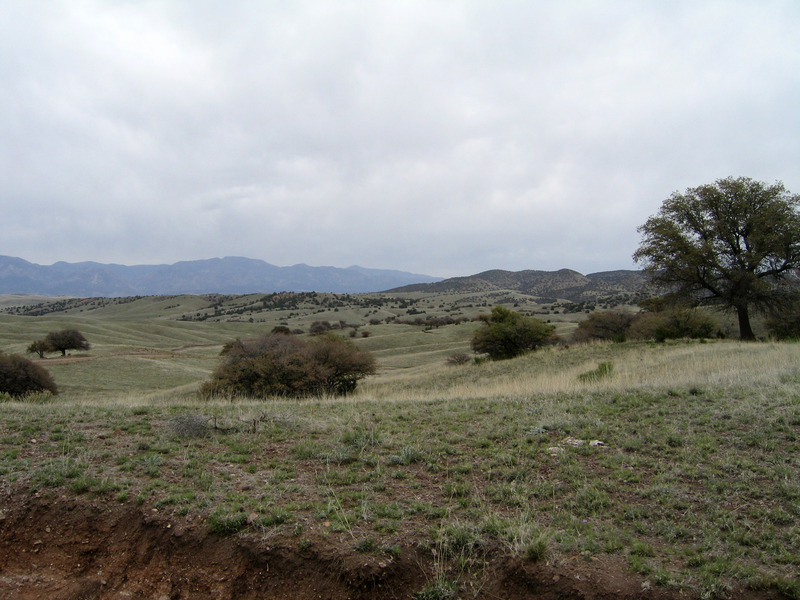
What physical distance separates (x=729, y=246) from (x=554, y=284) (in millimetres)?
125552

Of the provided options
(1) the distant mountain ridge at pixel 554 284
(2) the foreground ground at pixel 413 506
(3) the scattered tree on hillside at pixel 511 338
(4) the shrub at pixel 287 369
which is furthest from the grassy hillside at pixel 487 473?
(1) the distant mountain ridge at pixel 554 284

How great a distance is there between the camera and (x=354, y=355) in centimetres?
2641

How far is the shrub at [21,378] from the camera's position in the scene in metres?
25.8

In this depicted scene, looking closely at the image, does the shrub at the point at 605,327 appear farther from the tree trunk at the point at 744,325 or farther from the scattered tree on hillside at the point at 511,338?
the tree trunk at the point at 744,325

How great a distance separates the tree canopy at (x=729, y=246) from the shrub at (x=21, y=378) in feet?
116

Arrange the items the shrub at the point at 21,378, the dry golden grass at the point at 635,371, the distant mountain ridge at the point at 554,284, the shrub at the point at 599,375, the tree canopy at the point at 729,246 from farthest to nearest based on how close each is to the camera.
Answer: the distant mountain ridge at the point at 554,284
the shrub at the point at 21,378
the tree canopy at the point at 729,246
the shrub at the point at 599,375
the dry golden grass at the point at 635,371

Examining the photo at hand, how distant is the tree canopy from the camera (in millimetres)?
20969

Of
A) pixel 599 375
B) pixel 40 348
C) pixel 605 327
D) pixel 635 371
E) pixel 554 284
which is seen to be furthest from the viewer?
pixel 554 284

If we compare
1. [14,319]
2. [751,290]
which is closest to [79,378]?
[751,290]

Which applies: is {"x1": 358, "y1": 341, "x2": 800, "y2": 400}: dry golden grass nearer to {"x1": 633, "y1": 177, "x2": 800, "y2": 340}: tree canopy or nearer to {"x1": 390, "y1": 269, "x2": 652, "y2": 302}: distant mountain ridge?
{"x1": 633, "y1": 177, "x2": 800, "y2": 340}: tree canopy

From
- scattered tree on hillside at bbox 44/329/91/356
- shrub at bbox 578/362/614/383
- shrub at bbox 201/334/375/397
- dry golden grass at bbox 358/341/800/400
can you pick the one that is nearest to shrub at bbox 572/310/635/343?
dry golden grass at bbox 358/341/800/400

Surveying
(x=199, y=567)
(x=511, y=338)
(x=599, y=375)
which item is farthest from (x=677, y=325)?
(x=199, y=567)

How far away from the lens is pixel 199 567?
4363 millimetres

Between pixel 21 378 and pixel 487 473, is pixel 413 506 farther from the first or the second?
pixel 21 378
